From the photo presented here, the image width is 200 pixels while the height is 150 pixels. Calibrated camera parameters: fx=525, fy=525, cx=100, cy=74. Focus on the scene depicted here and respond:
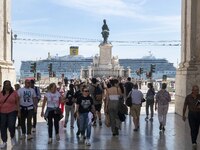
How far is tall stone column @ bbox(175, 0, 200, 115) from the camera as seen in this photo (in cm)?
2166

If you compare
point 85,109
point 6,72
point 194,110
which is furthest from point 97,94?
point 194,110

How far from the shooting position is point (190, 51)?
22.3m

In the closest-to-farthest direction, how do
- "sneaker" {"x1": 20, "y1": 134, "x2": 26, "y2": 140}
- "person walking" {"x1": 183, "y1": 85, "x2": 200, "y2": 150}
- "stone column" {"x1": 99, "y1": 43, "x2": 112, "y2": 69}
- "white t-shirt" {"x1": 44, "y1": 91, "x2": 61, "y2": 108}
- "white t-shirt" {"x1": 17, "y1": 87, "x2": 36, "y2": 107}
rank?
"person walking" {"x1": 183, "y1": 85, "x2": 200, "y2": 150}
"white t-shirt" {"x1": 44, "y1": 91, "x2": 61, "y2": 108}
"white t-shirt" {"x1": 17, "y1": 87, "x2": 36, "y2": 107}
"sneaker" {"x1": 20, "y1": 134, "x2": 26, "y2": 140}
"stone column" {"x1": 99, "y1": 43, "x2": 112, "y2": 69}

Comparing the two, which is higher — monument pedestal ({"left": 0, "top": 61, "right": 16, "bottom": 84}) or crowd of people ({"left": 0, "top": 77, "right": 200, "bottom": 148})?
monument pedestal ({"left": 0, "top": 61, "right": 16, "bottom": 84})

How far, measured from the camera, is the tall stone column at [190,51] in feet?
71.1

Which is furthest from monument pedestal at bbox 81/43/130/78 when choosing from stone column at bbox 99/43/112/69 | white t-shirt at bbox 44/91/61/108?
white t-shirt at bbox 44/91/61/108

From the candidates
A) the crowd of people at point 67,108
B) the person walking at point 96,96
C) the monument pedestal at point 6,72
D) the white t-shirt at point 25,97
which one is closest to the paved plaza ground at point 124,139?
the crowd of people at point 67,108

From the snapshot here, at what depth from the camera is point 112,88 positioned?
50.3 feet

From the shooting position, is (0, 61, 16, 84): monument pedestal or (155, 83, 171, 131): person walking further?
(0, 61, 16, 84): monument pedestal

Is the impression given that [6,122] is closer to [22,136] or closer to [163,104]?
[22,136]

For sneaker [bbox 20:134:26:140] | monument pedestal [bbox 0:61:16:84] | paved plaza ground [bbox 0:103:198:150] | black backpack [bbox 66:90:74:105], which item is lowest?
paved plaza ground [bbox 0:103:198:150]

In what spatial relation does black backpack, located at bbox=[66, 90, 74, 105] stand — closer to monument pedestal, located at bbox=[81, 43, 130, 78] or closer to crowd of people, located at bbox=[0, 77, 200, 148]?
crowd of people, located at bbox=[0, 77, 200, 148]

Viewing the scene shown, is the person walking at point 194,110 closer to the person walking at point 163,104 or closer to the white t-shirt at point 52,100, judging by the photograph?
the white t-shirt at point 52,100

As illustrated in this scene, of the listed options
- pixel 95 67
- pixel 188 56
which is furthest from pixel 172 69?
pixel 188 56
